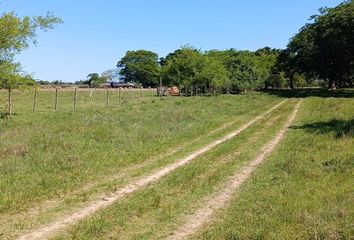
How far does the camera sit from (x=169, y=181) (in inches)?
465

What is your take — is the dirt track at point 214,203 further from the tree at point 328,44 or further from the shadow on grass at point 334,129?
the tree at point 328,44

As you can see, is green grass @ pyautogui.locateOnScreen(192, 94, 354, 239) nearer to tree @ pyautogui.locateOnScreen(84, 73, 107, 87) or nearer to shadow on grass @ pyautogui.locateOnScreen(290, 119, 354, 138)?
shadow on grass @ pyautogui.locateOnScreen(290, 119, 354, 138)

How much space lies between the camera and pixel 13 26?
71.6 ft

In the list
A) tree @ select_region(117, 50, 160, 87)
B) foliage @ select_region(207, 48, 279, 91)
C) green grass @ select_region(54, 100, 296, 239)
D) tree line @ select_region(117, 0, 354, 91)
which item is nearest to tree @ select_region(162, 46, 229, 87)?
tree line @ select_region(117, 0, 354, 91)

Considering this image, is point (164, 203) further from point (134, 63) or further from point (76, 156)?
point (134, 63)

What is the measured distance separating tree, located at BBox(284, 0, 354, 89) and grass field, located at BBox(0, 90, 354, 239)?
40031 mm

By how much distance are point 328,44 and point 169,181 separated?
179ft

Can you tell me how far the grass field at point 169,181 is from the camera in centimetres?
806

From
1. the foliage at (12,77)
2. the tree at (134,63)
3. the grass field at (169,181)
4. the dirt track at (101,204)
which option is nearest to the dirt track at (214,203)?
the grass field at (169,181)

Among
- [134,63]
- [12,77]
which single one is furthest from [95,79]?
[12,77]

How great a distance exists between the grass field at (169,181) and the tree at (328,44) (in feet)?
131

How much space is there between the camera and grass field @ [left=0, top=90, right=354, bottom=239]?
8.06 meters

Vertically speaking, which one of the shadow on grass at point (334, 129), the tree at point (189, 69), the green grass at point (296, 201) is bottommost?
the green grass at point (296, 201)

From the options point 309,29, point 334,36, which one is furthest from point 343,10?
point 309,29
